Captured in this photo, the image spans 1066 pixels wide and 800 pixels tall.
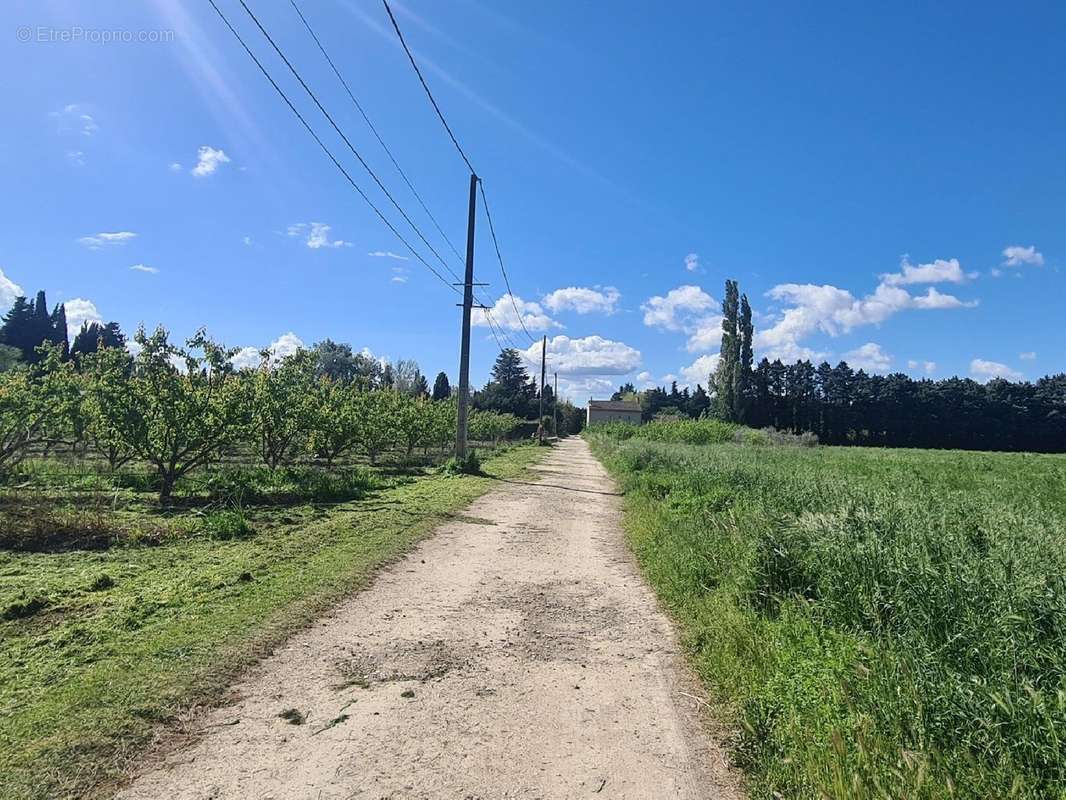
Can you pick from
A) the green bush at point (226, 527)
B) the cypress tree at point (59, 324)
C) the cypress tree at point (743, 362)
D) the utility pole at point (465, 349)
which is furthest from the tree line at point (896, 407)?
the cypress tree at point (59, 324)

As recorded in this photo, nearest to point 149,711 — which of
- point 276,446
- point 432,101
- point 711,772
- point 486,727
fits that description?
point 486,727

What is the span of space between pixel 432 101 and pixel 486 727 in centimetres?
1033

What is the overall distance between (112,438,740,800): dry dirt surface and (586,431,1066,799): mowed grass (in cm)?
42

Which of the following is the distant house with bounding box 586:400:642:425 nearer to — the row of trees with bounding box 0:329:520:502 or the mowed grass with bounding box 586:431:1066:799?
the row of trees with bounding box 0:329:520:502

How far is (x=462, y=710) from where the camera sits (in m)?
3.71

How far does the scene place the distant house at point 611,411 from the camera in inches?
4599

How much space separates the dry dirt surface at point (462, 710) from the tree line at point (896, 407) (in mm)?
63735

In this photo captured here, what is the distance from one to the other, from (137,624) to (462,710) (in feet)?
10.0

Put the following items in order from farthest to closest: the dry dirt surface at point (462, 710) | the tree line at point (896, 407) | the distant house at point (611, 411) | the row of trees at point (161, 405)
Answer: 1. the distant house at point (611, 411)
2. the tree line at point (896, 407)
3. the row of trees at point (161, 405)
4. the dry dirt surface at point (462, 710)

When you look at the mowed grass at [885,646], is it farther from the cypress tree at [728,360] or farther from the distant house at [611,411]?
the distant house at [611,411]

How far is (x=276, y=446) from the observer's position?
17328mm

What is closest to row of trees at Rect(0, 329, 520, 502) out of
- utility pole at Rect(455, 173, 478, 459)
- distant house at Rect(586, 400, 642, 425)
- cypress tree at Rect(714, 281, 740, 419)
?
utility pole at Rect(455, 173, 478, 459)

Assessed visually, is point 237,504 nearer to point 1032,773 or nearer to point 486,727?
point 486,727

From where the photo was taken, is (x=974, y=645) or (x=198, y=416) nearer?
(x=974, y=645)
